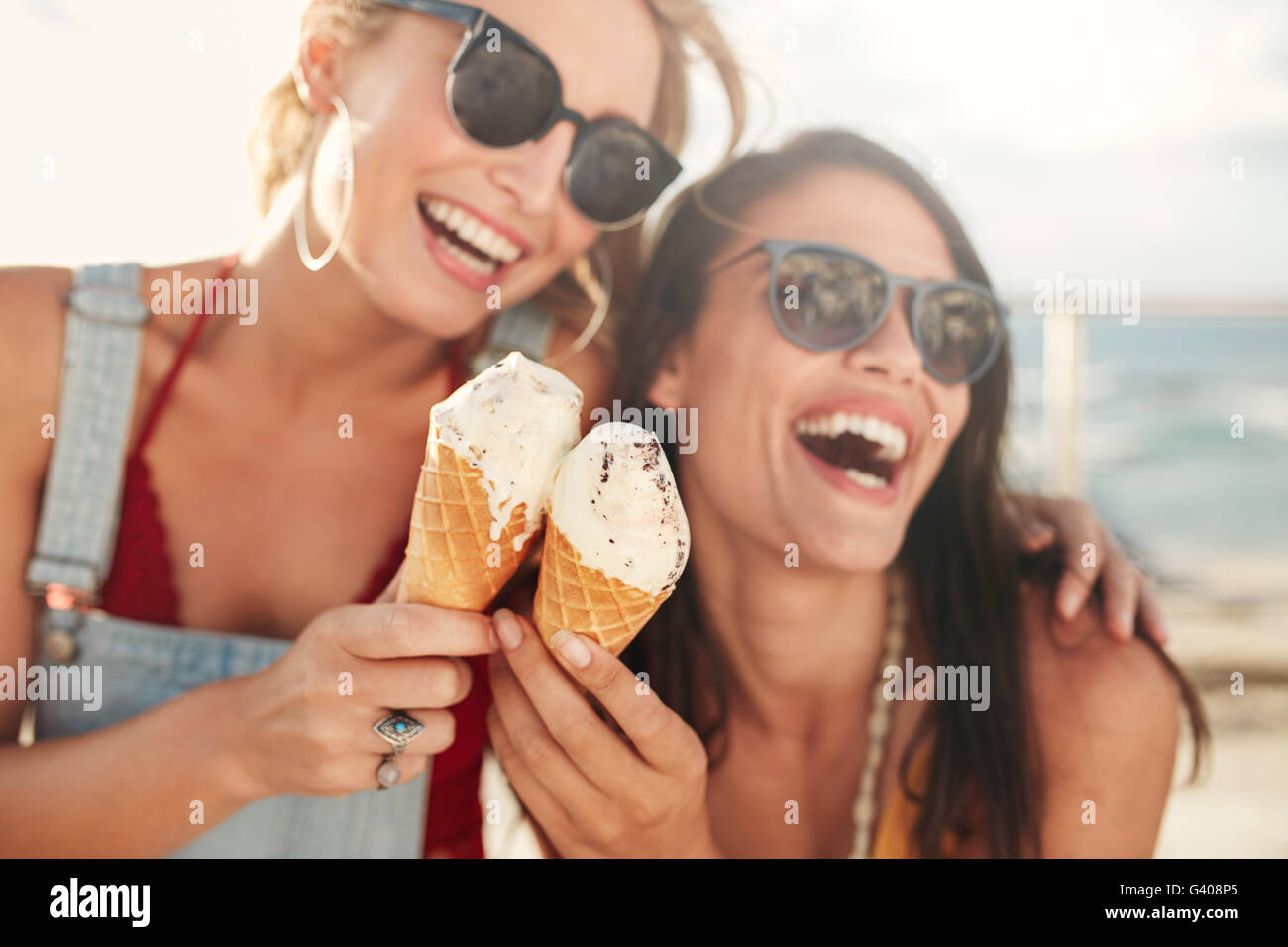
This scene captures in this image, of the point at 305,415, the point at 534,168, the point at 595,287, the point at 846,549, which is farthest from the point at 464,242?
the point at 846,549

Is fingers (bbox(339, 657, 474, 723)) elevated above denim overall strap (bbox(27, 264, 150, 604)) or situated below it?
below

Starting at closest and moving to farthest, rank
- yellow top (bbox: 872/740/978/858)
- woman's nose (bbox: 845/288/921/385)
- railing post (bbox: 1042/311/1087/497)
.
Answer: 1. woman's nose (bbox: 845/288/921/385)
2. yellow top (bbox: 872/740/978/858)
3. railing post (bbox: 1042/311/1087/497)

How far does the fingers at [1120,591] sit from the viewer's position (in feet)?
6.37

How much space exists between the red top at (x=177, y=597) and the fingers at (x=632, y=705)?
2.00 feet

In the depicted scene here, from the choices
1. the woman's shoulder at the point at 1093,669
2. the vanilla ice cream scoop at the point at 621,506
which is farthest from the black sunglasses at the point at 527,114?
the woman's shoulder at the point at 1093,669

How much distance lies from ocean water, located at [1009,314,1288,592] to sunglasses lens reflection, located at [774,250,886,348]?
5380 millimetres

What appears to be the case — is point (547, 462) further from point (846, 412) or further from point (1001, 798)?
point (1001, 798)

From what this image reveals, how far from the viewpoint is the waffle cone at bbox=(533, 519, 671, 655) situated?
4.19ft

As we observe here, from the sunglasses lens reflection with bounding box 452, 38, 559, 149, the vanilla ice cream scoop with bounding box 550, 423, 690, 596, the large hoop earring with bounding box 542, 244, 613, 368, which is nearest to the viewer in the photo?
the vanilla ice cream scoop with bounding box 550, 423, 690, 596

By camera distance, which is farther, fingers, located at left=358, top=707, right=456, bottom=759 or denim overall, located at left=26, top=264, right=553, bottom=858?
denim overall, located at left=26, top=264, right=553, bottom=858

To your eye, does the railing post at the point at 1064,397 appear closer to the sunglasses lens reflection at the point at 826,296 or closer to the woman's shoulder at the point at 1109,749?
the woman's shoulder at the point at 1109,749

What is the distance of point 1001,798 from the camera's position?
1976mm

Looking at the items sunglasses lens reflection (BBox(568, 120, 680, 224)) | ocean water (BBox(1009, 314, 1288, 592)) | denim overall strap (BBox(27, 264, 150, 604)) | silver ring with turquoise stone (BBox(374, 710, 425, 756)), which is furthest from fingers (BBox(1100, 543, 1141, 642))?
ocean water (BBox(1009, 314, 1288, 592))

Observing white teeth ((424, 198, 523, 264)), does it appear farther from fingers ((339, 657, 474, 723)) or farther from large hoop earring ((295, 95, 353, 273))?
fingers ((339, 657, 474, 723))
